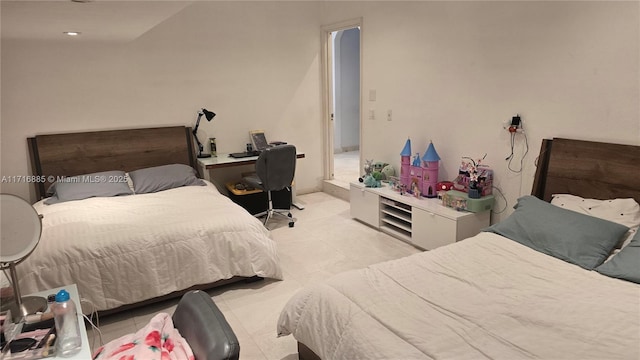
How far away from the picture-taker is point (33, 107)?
13.1ft

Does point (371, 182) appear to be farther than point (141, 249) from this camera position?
Yes

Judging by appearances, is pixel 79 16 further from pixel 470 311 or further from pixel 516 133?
pixel 516 133

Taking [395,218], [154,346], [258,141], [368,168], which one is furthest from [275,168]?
[154,346]

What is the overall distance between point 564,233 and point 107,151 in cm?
404

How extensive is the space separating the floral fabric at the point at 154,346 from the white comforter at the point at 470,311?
655 mm

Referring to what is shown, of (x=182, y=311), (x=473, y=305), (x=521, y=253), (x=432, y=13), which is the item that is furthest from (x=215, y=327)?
A: (x=432, y=13)

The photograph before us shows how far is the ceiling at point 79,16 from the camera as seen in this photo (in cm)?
220

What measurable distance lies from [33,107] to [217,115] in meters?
1.75

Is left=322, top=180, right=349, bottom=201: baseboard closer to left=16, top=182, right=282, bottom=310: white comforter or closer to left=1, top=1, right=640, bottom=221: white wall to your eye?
left=1, top=1, right=640, bottom=221: white wall

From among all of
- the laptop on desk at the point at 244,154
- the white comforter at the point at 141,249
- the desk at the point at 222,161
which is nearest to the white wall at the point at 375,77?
the laptop on desk at the point at 244,154

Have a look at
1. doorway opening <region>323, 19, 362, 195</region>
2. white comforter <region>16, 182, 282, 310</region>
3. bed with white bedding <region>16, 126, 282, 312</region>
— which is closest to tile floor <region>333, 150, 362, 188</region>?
doorway opening <region>323, 19, 362, 195</region>

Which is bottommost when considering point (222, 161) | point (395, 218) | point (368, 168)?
point (395, 218)

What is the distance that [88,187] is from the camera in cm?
380

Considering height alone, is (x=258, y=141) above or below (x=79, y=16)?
below
